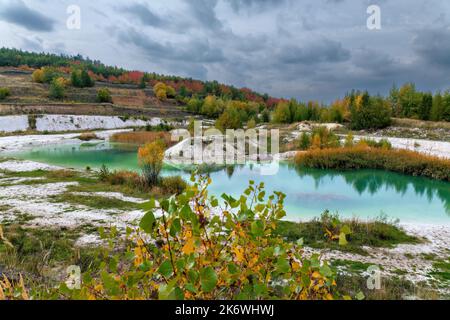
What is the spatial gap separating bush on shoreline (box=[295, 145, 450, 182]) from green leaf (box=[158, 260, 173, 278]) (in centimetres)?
1886

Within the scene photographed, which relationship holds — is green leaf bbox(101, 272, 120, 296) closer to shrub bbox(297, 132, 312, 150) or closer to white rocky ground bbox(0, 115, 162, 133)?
shrub bbox(297, 132, 312, 150)

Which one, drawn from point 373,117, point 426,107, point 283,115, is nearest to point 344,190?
point 373,117

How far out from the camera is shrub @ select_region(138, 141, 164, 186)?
448 inches

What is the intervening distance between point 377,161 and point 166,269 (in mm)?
20474

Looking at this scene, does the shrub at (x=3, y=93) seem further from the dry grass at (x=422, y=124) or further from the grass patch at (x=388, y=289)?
the dry grass at (x=422, y=124)

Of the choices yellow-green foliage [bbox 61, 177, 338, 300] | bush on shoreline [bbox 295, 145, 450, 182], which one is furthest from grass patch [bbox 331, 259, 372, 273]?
bush on shoreline [bbox 295, 145, 450, 182]

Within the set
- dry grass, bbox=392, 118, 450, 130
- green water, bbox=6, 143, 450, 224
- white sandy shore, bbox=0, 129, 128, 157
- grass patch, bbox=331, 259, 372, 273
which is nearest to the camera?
grass patch, bbox=331, 259, 372, 273

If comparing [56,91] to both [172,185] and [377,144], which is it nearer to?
[172,185]

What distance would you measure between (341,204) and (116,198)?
8341 millimetres

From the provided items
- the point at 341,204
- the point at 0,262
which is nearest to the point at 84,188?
the point at 0,262

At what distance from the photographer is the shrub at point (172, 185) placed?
10688 millimetres

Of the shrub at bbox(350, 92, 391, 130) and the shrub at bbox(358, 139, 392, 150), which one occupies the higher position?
the shrub at bbox(350, 92, 391, 130)

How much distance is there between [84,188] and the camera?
10180 mm
